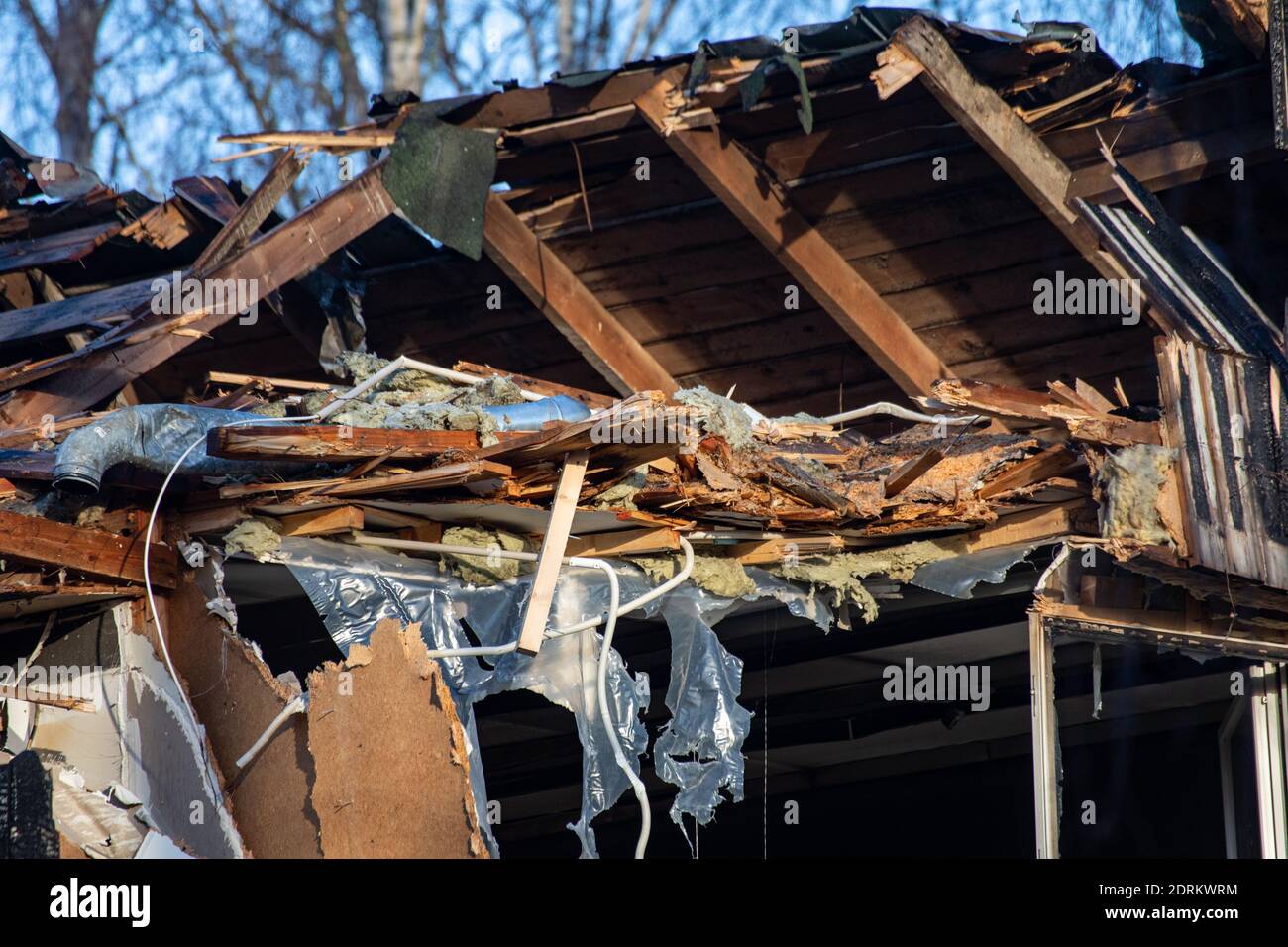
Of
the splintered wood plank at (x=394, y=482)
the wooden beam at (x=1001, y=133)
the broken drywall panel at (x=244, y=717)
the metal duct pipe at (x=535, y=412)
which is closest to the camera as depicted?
the splintered wood plank at (x=394, y=482)

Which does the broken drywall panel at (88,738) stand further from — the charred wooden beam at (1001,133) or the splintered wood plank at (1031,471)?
the charred wooden beam at (1001,133)

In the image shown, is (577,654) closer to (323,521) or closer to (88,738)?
(323,521)

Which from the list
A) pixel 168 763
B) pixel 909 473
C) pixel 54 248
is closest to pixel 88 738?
pixel 168 763

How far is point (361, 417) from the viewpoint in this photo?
213 inches

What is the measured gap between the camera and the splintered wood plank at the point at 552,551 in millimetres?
4723

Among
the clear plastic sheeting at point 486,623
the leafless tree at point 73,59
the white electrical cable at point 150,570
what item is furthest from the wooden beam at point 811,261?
the leafless tree at point 73,59

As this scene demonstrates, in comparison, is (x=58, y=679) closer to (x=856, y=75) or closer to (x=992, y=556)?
(x=992, y=556)

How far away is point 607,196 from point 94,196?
2.85m

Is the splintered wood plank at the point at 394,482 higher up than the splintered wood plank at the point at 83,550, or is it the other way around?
the splintered wood plank at the point at 394,482

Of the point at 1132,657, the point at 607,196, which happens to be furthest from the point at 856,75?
the point at 1132,657

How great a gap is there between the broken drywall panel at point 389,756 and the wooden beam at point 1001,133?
3.14 meters


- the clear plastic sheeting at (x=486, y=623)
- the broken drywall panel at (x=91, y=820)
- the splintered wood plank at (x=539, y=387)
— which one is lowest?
the broken drywall panel at (x=91, y=820)

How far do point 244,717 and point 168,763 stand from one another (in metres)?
0.32

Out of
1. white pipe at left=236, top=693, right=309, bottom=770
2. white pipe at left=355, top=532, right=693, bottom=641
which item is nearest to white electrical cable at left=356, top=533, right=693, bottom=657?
white pipe at left=355, top=532, right=693, bottom=641
